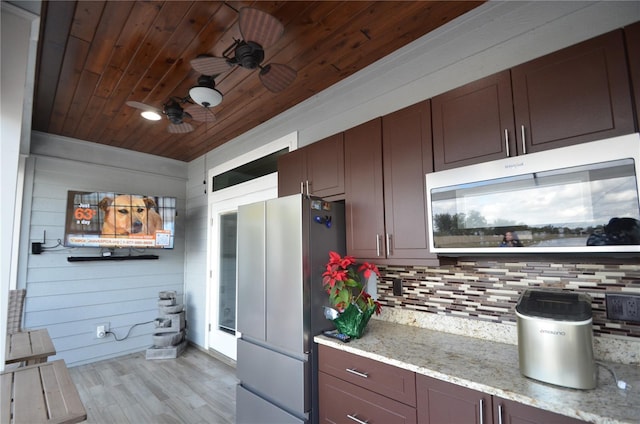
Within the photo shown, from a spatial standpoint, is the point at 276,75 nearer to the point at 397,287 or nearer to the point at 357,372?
the point at 397,287

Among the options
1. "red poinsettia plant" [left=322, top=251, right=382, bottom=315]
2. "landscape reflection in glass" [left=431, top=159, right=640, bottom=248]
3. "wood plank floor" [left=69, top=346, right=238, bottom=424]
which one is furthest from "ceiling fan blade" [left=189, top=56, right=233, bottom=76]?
"wood plank floor" [left=69, top=346, right=238, bottom=424]

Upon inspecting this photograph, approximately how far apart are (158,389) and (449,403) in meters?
3.14

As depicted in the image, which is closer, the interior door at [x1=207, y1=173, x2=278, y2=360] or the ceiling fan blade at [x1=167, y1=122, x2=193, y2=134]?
the ceiling fan blade at [x1=167, y1=122, x2=193, y2=134]

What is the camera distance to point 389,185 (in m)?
2.02

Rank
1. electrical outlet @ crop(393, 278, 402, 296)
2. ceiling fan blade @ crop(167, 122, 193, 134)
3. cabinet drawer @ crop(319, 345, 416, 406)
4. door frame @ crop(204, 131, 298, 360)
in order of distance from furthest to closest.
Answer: door frame @ crop(204, 131, 298, 360) < ceiling fan blade @ crop(167, 122, 193, 134) < electrical outlet @ crop(393, 278, 402, 296) < cabinet drawer @ crop(319, 345, 416, 406)

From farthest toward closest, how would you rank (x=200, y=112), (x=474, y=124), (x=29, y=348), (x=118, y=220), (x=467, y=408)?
(x=118, y=220) < (x=200, y=112) < (x=29, y=348) < (x=474, y=124) < (x=467, y=408)

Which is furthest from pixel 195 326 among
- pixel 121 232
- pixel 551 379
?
pixel 551 379

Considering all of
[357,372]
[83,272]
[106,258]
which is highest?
[106,258]

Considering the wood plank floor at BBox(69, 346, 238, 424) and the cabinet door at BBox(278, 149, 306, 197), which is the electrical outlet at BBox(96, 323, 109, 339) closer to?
the wood plank floor at BBox(69, 346, 238, 424)

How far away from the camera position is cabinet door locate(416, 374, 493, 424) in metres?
1.30

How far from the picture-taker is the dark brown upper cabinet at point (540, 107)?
127 centimetres

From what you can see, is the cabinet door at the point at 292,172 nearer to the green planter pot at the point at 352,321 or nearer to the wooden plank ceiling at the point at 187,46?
the wooden plank ceiling at the point at 187,46

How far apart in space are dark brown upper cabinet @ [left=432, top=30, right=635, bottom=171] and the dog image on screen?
3971 mm

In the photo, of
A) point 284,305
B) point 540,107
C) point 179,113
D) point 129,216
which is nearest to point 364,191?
point 284,305
